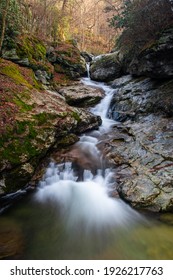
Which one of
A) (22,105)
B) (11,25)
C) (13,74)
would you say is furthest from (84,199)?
(11,25)

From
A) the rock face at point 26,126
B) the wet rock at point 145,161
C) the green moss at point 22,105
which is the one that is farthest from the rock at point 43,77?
the wet rock at point 145,161

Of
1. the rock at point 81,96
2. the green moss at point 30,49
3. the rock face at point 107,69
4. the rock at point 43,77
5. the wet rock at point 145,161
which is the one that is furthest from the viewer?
the rock face at point 107,69

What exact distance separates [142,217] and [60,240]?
192 cm

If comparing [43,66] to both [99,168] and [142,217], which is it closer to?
[99,168]

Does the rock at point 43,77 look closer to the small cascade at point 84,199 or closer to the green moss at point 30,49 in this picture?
the green moss at point 30,49

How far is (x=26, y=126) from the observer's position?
20.3 feet

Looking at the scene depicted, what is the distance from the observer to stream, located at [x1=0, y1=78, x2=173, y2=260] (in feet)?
13.3

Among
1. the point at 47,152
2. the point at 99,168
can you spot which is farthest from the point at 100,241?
the point at 47,152

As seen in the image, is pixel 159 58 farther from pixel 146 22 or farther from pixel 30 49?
pixel 30 49

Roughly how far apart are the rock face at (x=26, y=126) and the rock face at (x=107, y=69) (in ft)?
19.0

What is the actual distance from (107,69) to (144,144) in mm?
8328

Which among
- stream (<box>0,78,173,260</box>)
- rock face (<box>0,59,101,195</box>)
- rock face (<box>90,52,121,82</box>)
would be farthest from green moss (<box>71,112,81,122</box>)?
rock face (<box>90,52,121,82</box>)

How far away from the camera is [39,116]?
677 centimetres

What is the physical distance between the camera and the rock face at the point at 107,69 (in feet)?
44.7
